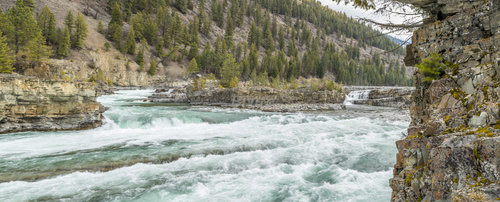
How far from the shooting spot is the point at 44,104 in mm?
14039

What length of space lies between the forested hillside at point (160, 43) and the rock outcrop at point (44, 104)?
645 cm

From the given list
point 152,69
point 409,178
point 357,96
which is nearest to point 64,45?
point 152,69

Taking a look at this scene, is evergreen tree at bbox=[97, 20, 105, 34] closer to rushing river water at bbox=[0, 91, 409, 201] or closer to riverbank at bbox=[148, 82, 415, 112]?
riverbank at bbox=[148, 82, 415, 112]

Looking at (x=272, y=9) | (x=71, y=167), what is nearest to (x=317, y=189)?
(x=71, y=167)

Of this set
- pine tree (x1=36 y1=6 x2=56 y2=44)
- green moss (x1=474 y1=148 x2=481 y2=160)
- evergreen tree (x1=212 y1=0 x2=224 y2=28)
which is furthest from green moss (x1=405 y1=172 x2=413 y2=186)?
evergreen tree (x1=212 y1=0 x2=224 y2=28)

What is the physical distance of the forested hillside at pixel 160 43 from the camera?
136ft

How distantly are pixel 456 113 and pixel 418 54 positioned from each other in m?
2.56

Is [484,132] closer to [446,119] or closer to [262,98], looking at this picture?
[446,119]

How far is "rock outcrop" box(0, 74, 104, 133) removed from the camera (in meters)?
13.3

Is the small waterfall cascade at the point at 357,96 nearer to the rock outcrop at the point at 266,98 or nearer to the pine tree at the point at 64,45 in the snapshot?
the rock outcrop at the point at 266,98

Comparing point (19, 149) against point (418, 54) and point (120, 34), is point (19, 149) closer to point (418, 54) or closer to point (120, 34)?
point (418, 54)

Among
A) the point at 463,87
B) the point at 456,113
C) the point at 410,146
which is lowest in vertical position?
the point at 410,146

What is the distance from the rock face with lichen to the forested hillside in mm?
24197

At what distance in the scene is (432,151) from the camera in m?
3.25
